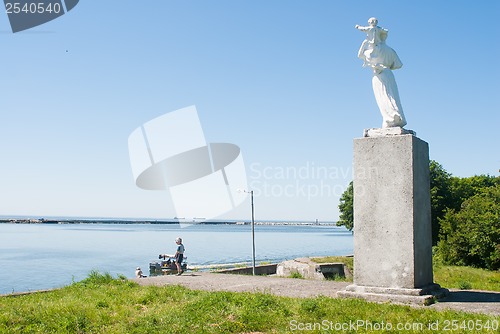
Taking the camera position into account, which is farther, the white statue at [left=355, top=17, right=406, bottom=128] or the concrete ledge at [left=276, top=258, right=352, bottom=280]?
the concrete ledge at [left=276, top=258, right=352, bottom=280]

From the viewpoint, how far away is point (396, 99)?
36.2 feet

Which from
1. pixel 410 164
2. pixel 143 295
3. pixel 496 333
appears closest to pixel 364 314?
pixel 496 333

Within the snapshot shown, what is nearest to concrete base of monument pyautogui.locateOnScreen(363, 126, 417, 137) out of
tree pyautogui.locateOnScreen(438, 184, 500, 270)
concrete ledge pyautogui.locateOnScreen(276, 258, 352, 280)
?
concrete ledge pyautogui.locateOnScreen(276, 258, 352, 280)

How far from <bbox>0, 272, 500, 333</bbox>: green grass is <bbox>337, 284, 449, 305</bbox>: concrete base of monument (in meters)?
0.66

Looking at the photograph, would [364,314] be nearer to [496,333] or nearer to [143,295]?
[496,333]

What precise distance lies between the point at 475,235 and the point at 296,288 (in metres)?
19.5

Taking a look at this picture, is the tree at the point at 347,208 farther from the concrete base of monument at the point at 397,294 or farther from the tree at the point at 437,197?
the concrete base of monument at the point at 397,294

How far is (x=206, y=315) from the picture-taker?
8641 mm

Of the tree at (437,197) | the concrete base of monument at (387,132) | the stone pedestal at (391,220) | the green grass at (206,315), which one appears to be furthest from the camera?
the tree at (437,197)

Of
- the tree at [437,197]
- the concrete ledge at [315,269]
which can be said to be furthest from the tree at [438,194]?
the concrete ledge at [315,269]

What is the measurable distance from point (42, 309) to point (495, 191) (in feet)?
92.5

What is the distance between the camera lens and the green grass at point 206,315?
26.7 feet

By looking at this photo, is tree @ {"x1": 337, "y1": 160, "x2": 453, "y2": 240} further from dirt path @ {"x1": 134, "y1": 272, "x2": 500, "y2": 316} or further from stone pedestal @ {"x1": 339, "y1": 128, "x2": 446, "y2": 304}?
stone pedestal @ {"x1": 339, "y1": 128, "x2": 446, "y2": 304}

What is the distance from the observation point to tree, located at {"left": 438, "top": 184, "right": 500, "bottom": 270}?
27.9m
